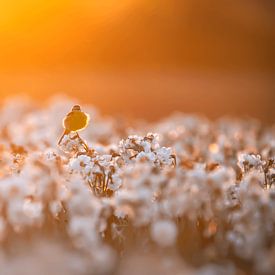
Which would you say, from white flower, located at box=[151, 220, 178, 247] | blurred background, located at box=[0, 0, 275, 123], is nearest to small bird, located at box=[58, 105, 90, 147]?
white flower, located at box=[151, 220, 178, 247]

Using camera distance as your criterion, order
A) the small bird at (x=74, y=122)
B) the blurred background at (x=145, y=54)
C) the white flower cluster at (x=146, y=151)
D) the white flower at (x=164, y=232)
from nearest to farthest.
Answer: the white flower at (x=164, y=232)
the white flower cluster at (x=146, y=151)
the small bird at (x=74, y=122)
the blurred background at (x=145, y=54)

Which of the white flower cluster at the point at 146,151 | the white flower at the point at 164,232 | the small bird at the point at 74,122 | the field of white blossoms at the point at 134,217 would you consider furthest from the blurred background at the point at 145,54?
the white flower at the point at 164,232

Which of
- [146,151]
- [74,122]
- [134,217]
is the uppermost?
[74,122]

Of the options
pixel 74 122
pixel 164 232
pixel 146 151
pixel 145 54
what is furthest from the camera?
pixel 145 54

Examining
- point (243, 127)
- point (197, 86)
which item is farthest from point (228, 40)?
point (243, 127)

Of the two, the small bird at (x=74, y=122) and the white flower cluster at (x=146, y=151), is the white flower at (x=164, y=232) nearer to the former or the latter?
the white flower cluster at (x=146, y=151)

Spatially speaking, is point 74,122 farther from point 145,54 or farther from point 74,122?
point 145,54

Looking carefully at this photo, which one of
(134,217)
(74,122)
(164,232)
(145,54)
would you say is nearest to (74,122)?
(74,122)

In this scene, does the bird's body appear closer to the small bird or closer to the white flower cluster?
the small bird

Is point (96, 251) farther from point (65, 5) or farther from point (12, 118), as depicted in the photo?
point (65, 5)
